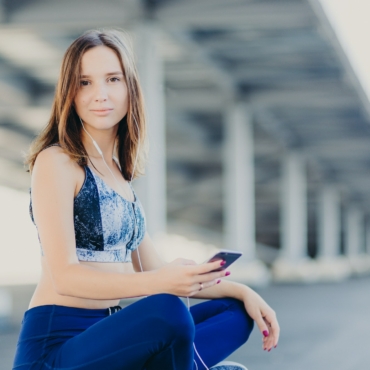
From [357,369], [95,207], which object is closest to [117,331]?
[95,207]

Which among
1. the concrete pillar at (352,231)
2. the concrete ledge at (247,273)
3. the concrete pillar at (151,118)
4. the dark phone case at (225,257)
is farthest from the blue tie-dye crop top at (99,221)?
the concrete pillar at (352,231)

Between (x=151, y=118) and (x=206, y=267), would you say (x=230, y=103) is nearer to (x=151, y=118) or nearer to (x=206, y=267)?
(x=151, y=118)

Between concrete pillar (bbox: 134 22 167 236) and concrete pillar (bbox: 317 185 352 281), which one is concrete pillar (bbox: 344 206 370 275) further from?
concrete pillar (bbox: 134 22 167 236)

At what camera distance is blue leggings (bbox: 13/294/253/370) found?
239cm

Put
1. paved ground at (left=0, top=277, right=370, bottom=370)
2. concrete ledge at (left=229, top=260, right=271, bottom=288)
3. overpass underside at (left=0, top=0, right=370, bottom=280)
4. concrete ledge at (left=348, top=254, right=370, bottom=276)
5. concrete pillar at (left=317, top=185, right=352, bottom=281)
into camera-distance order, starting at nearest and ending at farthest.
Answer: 1. paved ground at (left=0, top=277, right=370, bottom=370)
2. overpass underside at (left=0, top=0, right=370, bottom=280)
3. concrete ledge at (left=229, top=260, right=271, bottom=288)
4. concrete pillar at (left=317, top=185, right=352, bottom=281)
5. concrete ledge at (left=348, top=254, right=370, bottom=276)

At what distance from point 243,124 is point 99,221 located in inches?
712

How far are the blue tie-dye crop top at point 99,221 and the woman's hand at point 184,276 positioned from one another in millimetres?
323

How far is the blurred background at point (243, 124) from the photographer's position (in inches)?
477

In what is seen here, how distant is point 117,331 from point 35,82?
1788cm

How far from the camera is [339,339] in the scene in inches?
330

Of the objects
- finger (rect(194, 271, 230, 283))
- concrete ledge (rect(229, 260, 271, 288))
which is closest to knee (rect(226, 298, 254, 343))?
finger (rect(194, 271, 230, 283))

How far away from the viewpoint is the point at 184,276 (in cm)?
240

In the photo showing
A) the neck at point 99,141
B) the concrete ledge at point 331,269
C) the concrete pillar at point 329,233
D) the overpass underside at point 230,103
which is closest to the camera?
the neck at point 99,141

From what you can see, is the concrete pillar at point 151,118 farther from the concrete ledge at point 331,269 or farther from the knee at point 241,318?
the concrete ledge at point 331,269
